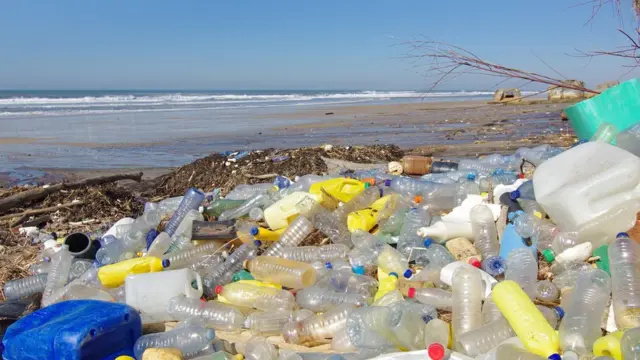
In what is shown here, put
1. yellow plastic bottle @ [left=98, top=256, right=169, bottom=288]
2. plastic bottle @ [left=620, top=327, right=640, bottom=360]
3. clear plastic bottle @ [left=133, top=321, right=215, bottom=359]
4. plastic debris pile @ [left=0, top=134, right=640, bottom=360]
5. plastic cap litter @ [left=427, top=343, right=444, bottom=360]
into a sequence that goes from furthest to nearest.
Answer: yellow plastic bottle @ [left=98, top=256, right=169, bottom=288] → clear plastic bottle @ [left=133, top=321, right=215, bottom=359] → plastic debris pile @ [left=0, top=134, right=640, bottom=360] → plastic cap litter @ [left=427, top=343, right=444, bottom=360] → plastic bottle @ [left=620, top=327, right=640, bottom=360]

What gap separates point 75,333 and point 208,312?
0.95 m

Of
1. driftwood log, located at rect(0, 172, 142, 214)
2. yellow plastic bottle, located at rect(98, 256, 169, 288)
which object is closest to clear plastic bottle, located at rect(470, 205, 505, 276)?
yellow plastic bottle, located at rect(98, 256, 169, 288)

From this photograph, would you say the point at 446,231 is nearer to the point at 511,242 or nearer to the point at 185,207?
the point at 511,242

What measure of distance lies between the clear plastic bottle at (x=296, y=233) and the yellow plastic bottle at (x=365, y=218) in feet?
1.15

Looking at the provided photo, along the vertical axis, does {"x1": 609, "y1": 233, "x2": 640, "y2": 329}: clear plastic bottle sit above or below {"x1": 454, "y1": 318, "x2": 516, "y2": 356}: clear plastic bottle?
above

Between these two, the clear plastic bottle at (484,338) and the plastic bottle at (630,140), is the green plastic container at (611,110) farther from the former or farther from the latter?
the clear plastic bottle at (484,338)

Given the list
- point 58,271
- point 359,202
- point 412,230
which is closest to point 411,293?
point 412,230

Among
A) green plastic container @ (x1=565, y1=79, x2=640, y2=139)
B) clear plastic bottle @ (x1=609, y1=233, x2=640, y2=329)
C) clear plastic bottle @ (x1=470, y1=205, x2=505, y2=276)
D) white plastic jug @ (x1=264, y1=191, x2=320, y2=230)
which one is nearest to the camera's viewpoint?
clear plastic bottle @ (x1=609, y1=233, x2=640, y2=329)

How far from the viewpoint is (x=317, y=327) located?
3324mm

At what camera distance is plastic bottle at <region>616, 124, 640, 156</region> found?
13.1 feet

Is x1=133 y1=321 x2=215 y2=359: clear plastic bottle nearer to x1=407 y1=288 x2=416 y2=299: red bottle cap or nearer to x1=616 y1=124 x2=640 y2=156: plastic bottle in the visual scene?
x1=407 y1=288 x2=416 y2=299: red bottle cap

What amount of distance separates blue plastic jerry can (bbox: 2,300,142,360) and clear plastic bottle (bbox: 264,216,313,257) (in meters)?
1.48

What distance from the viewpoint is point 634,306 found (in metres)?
2.81

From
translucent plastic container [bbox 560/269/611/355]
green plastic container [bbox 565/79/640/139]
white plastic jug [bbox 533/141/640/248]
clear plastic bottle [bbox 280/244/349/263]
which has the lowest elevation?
clear plastic bottle [bbox 280/244/349/263]
